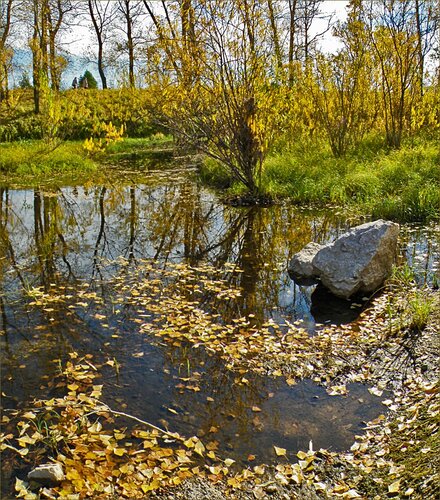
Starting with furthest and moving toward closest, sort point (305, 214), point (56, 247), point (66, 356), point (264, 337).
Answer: point (305, 214) < point (56, 247) < point (264, 337) < point (66, 356)

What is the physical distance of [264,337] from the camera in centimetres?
468

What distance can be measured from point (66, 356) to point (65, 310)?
102 centimetres

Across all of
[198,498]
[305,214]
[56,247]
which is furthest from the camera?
[305,214]

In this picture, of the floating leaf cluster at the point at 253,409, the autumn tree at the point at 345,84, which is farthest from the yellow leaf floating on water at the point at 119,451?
the autumn tree at the point at 345,84

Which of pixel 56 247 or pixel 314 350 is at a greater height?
pixel 56 247

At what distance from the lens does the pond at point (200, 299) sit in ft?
11.5

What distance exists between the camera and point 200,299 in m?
5.57

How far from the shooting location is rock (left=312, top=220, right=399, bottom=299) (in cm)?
560

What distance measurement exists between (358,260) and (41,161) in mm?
11174

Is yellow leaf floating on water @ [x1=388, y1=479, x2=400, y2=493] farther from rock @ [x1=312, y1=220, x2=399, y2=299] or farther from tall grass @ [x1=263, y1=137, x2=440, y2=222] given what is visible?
tall grass @ [x1=263, y1=137, x2=440, y2=222]

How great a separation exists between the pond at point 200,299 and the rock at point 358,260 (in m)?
0.24

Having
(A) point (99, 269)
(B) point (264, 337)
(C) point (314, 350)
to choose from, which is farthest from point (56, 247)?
(C) point (314, 350)

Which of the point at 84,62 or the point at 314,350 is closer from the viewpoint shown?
the point at 314,350

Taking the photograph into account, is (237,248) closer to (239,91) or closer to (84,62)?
(239,91)
